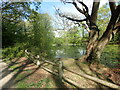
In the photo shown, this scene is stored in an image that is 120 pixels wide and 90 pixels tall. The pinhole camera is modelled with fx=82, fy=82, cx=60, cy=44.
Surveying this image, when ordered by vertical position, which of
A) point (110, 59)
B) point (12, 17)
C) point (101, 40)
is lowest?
point (110, 59)

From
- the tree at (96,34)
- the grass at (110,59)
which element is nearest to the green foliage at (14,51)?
the tree at (96,34)

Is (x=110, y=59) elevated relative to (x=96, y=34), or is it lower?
lower

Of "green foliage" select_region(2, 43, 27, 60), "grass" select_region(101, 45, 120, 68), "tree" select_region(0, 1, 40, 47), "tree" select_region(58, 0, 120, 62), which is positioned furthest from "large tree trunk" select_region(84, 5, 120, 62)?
"green foliage" select_region(2, 43, 27, 60)

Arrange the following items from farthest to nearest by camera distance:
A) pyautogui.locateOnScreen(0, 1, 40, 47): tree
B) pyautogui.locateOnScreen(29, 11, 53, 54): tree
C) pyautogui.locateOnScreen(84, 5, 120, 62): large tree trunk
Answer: pyautogui.locateOnScreen(29, 11, 53, 54): tree
pyautogui.locateOnScreen(0, 1, 40, 47): tree
pyautogui.locateOnScreen(84, 5, 120, 62): large tree trunk

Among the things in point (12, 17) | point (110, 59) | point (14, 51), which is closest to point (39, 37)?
point (14, 51)

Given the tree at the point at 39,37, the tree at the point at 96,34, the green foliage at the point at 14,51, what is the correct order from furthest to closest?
the tree at the point at 39,37 < the green foliage at the point at 14,51 < the tree at the point at 96,34

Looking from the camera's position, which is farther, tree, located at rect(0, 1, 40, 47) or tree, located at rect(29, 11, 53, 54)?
tree, located at rect(29, 11, 53, 54)

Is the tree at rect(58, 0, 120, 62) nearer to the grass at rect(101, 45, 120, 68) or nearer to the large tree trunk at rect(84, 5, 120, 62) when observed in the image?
the large tree trunk at rect(84, 5, 120, 62)

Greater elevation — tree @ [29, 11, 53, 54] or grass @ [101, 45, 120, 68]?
tree @ [29, 11, 53, 54]

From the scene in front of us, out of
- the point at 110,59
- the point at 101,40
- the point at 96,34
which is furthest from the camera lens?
the point at 110,59

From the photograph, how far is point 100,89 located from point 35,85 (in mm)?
2761

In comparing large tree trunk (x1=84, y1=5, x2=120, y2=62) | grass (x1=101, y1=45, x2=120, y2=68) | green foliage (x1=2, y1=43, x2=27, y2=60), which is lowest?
grass (x1=101, y1=45, x2=120, y2=68)

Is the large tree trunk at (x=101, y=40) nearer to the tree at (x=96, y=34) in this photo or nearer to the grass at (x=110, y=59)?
the tree at (x=96, y=34)

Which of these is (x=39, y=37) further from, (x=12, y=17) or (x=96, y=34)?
(x=96, y=34)
